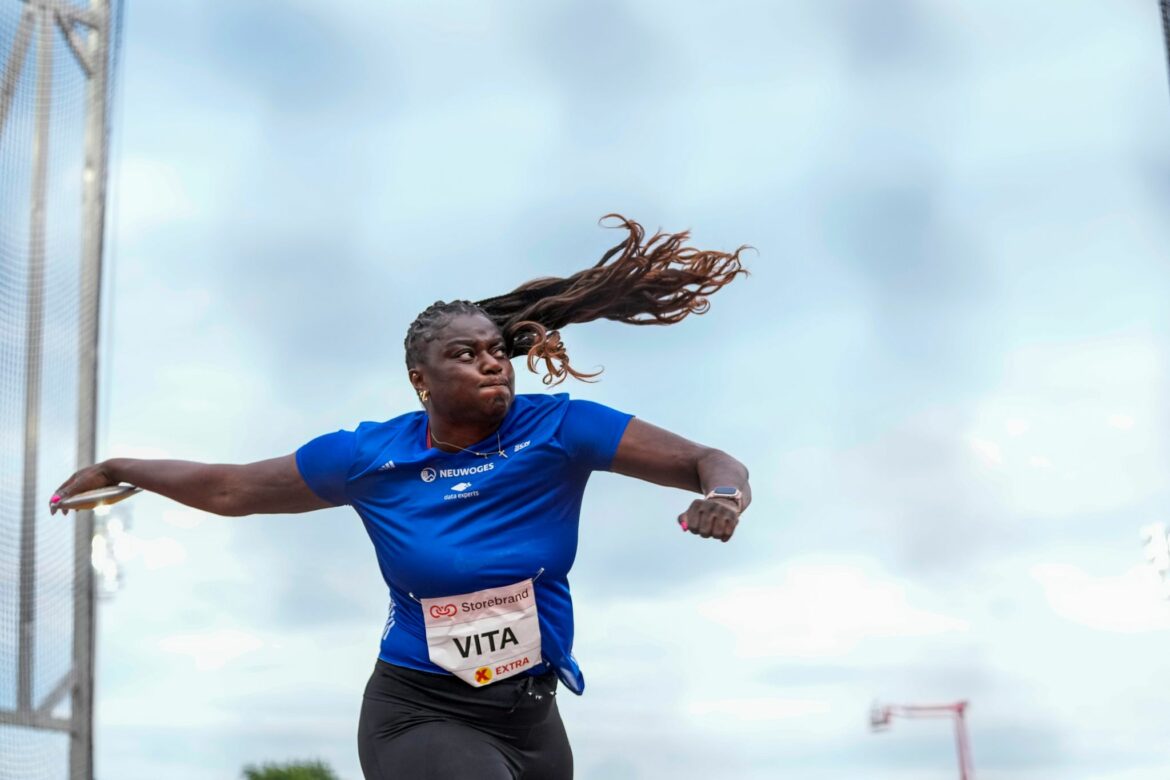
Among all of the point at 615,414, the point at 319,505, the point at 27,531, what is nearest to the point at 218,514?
the point at 319,505

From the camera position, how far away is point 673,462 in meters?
3.84

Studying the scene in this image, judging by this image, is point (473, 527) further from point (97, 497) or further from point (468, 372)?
point (97, 497)

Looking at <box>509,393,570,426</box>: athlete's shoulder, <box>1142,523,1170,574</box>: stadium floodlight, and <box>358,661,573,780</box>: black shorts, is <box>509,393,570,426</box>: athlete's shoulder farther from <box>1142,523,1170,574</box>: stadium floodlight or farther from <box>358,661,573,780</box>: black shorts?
<box>1142,523,1170,574</box>: stadium floodlight

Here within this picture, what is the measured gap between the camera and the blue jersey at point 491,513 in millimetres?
3832

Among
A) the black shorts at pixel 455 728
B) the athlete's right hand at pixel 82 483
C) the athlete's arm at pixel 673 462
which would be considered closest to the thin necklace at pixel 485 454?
the athlete's arm at pixel 673 462

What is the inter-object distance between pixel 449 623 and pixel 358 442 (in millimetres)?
626

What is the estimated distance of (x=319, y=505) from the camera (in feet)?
14.0

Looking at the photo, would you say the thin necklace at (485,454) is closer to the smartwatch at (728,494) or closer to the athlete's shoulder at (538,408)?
the athlete's shoulder at (538,408)

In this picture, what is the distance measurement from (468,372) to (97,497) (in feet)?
4.54

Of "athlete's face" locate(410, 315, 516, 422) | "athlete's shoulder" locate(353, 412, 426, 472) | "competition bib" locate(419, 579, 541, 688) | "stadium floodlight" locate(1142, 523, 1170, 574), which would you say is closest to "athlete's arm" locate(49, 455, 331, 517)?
"athlete's shoulder" locate(353, 412, 426, 472)

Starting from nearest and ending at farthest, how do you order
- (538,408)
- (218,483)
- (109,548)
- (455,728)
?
(455,728) → (538,408) → (218,483) → (109,548)

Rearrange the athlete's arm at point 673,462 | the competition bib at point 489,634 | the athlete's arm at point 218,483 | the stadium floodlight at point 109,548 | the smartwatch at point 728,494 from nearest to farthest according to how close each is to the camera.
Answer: the smartwatch at point 728,494
the athlete's arm at point 673,462
the competition bib at point 489,634
the athlete's arm at point 218,483
the stadium floodlight at point 109,548

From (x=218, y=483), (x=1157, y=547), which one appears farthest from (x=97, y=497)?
(x=1157, y=547)

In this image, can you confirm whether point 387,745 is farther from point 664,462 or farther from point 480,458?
point 664,462
